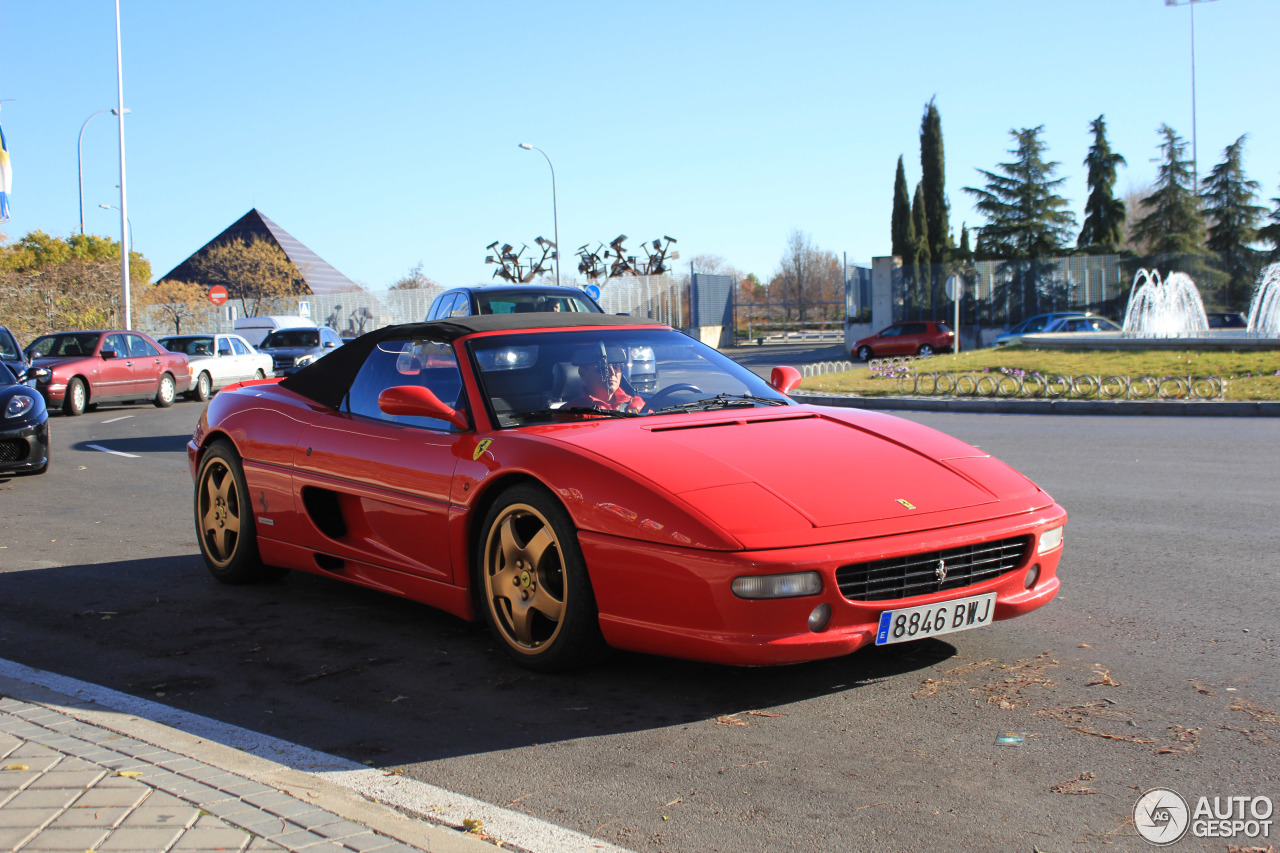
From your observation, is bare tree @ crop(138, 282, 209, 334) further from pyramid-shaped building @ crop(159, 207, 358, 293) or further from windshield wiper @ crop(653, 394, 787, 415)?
windshield wiper @ crop(653, 394, 787, 415)

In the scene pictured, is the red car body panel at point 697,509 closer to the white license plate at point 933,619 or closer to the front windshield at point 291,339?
the white license plate at point 933,619

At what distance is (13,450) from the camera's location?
35.5ft

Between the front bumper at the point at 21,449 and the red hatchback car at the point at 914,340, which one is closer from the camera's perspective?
the front bumper at the point at 21,449

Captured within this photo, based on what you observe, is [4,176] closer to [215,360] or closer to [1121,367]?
[215,360]

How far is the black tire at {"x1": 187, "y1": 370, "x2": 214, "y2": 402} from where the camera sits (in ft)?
81.3

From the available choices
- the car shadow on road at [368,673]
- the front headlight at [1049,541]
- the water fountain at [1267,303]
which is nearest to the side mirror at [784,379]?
the car shadow on road at [368,673]

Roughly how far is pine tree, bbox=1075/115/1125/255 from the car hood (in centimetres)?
5314

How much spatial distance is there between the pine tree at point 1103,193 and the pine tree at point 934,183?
684 centimetres

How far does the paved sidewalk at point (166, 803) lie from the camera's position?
2807mm

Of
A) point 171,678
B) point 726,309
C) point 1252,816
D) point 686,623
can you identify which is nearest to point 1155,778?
point 1252,816

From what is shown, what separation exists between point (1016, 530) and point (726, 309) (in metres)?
49.3

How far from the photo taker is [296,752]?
360 centimetres

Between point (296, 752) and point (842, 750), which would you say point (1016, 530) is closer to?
point (842, 750)


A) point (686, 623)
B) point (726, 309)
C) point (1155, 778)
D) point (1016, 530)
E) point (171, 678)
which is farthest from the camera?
point (726, 309)
